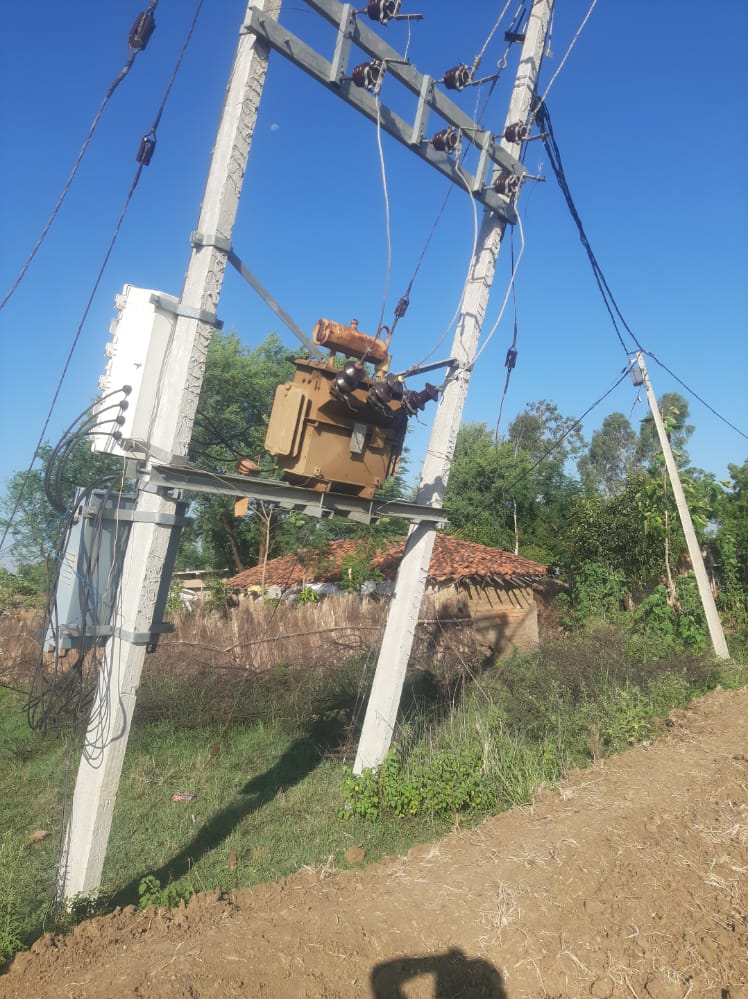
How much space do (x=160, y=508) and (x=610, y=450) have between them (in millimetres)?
46895

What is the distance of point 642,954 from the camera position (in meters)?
3.97

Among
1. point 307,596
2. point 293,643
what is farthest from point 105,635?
point 307,596

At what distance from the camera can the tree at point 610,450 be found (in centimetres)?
4800

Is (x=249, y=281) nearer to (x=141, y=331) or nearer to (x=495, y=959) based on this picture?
(x=141, y=331)

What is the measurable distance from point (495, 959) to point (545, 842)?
1495 millimetres

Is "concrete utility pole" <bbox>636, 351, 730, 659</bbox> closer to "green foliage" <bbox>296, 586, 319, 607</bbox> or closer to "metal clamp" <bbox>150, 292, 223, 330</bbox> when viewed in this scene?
"green foliage" <bbox>296, 586, 319, 607</bbox>

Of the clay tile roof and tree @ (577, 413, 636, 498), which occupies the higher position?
tree @ (577, 413, 636, 498)

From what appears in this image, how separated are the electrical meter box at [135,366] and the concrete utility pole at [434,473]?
10.4 feet

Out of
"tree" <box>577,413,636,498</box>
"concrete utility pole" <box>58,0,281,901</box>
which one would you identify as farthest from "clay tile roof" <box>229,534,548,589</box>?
"tree" <box>577,413,636,498</box>

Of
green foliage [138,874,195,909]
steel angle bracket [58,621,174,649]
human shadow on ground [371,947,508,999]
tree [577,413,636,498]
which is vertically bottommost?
green foliage [138,874,195,909]

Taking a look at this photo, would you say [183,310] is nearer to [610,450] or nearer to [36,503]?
[36,503]

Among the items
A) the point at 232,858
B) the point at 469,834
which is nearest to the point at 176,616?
the point at 232,858

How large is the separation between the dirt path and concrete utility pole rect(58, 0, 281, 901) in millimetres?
621

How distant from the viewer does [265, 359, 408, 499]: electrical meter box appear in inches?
213
